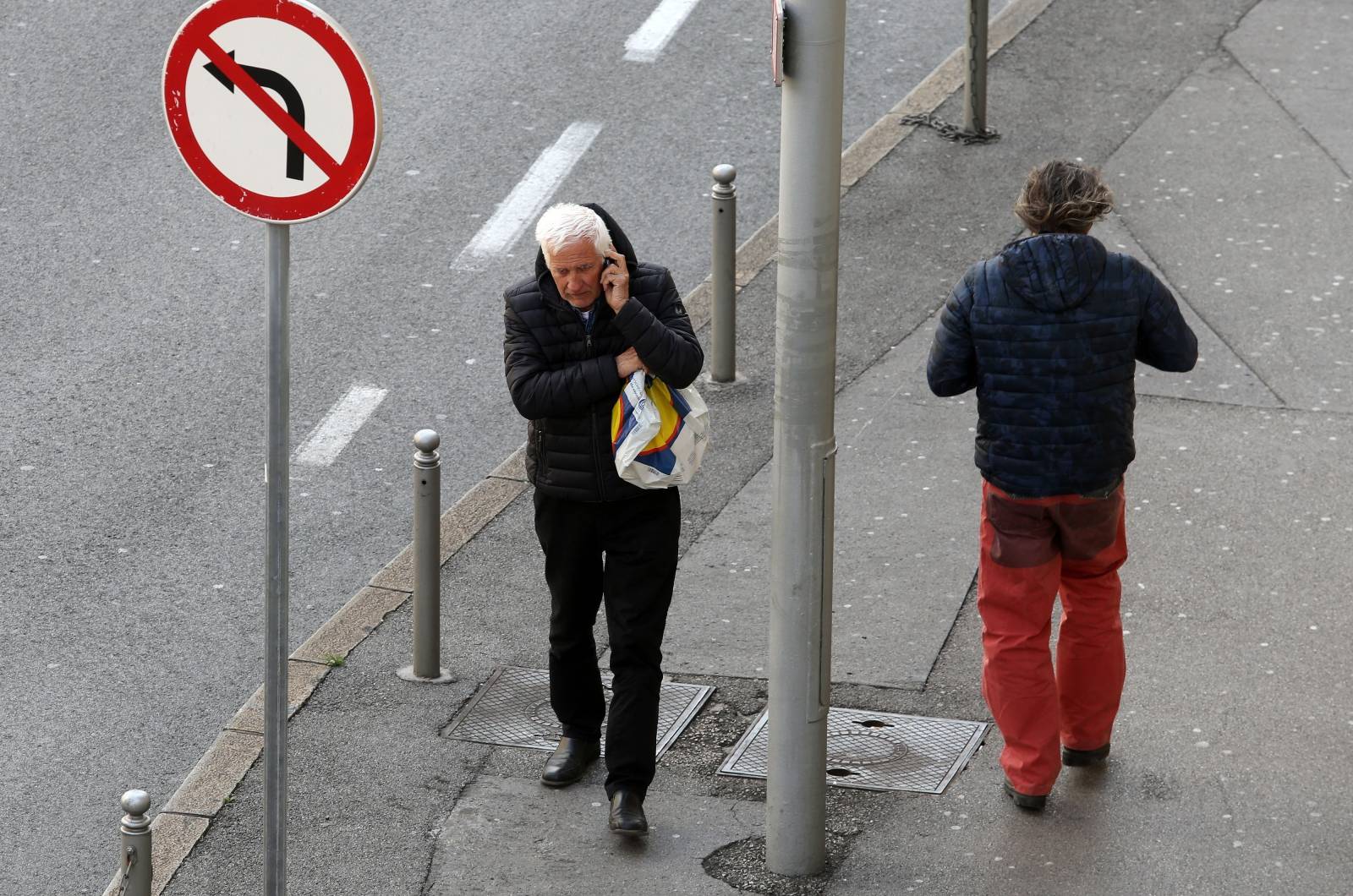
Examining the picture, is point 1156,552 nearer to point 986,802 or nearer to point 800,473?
point 986,802

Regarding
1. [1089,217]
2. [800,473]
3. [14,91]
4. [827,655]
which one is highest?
[14,91]

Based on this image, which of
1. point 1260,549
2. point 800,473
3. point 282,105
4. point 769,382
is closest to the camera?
point 282,105

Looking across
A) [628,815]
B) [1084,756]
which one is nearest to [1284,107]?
[1084,756]

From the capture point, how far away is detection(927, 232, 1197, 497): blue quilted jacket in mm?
5852

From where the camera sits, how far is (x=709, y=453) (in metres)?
8.97

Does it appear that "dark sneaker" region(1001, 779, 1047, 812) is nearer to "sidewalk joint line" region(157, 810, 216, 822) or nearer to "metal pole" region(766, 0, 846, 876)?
"metal pole" region(766, 0, 846, 876)

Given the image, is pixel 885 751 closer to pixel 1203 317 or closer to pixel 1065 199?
pixel 1065 199

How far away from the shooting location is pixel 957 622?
7.53 metres

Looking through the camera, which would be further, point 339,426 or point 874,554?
point 339,426

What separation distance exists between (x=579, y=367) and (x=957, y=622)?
2.16m

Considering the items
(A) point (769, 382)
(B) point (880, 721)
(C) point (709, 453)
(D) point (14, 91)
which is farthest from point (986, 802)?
(D) point (14, 91)

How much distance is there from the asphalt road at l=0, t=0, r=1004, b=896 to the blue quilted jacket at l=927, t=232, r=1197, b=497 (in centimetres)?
307

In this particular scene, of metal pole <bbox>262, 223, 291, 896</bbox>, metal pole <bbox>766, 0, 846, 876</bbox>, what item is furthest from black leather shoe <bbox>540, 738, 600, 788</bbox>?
metal pole <bbox>262, 223, 291, 896</bbox>

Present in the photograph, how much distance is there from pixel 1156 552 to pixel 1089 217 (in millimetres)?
2413
